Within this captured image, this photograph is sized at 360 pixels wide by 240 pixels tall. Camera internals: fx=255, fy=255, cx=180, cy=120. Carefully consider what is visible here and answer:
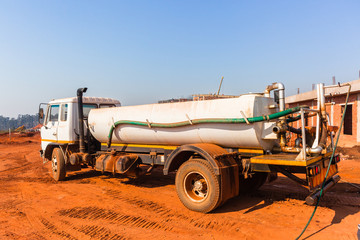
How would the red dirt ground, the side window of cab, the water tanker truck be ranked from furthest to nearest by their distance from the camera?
the side window of cab
the water tanker truck
the red dirt ground

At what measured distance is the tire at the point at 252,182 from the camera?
6.34 m

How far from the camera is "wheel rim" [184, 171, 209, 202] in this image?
5.34 metres

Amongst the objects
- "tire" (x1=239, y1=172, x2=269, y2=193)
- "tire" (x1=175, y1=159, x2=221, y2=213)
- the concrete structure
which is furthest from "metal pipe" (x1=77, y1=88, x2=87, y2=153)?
the concrete structure

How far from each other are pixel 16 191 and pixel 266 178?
7014mm

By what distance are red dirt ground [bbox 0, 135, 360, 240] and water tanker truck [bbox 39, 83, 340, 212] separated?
1.46 feet

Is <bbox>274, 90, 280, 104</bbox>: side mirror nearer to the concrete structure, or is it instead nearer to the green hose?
the green hose

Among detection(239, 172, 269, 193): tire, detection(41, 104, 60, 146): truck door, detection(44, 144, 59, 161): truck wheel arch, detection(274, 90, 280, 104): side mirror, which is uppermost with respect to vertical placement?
detection(274, 90, 280, 104): side mirror

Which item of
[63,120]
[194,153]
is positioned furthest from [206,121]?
[63,120]

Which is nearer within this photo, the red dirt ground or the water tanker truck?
the red dirt ground

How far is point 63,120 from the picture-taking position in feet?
28.1

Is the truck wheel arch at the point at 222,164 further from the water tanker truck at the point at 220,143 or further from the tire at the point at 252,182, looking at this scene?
the tire at the point at 252,182

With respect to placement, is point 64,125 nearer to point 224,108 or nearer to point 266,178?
point 224,108

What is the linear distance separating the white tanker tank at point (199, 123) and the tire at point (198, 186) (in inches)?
28.4

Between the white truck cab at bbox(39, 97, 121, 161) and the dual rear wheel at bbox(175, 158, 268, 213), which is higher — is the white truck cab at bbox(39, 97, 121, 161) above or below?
above
